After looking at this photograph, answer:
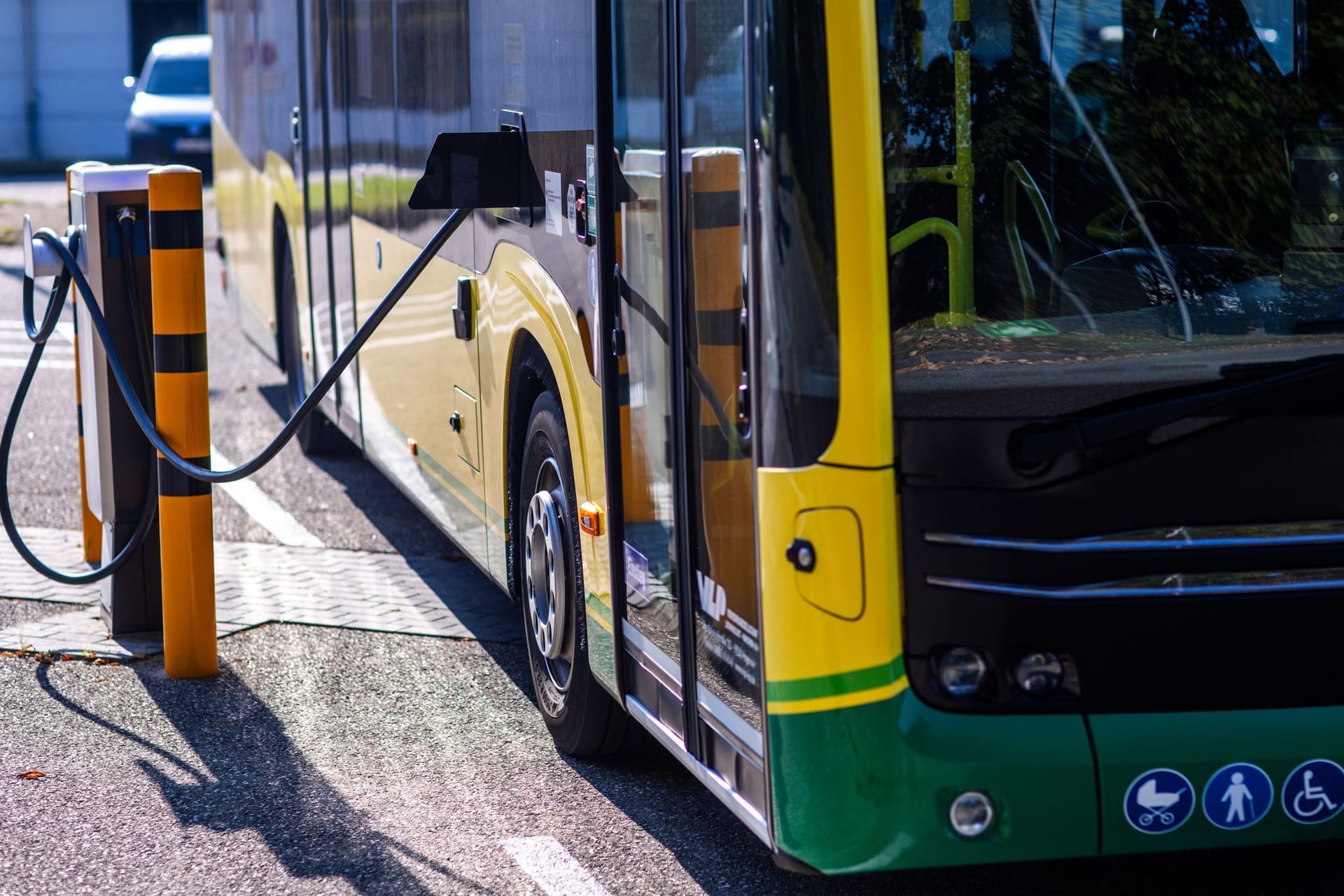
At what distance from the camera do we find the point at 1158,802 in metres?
3.23

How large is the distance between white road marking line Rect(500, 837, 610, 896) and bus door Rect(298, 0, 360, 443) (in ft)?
10.6

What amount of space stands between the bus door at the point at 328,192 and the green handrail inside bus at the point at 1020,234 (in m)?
3.79

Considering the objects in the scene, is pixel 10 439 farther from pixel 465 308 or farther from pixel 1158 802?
pixel 1158 802

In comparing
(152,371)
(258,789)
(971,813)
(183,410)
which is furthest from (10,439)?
(971,813)

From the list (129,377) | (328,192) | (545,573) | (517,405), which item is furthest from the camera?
(328,192)

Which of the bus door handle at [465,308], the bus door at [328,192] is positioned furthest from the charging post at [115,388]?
the bus door at [328,192]

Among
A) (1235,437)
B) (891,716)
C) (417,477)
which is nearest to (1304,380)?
(1235,437)

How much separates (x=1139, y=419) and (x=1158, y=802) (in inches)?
27.4

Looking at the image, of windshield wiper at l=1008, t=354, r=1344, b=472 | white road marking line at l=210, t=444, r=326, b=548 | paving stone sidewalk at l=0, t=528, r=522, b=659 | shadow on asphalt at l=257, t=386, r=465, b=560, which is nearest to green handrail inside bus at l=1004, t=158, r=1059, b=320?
windshield wiper at l=1008, t=354, r=1344, b=472

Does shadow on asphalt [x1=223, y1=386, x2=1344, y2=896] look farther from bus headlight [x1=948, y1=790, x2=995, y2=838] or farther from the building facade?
the building facade

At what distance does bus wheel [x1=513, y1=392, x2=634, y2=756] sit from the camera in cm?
456

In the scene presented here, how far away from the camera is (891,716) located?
312 cm

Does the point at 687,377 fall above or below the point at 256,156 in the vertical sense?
below

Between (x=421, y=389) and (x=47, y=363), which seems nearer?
(x=421, y=389)
